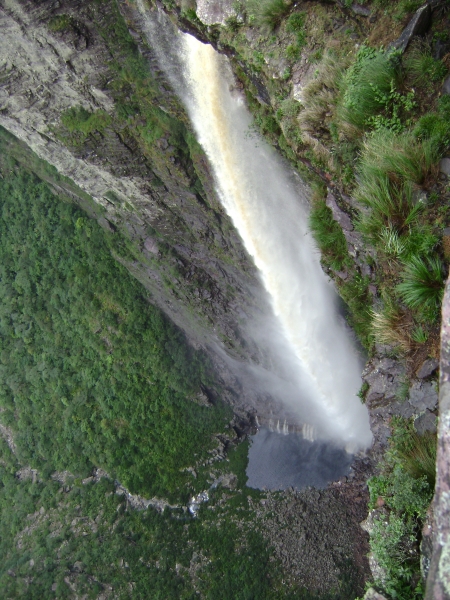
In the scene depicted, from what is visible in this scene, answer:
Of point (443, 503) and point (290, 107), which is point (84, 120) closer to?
point (290, 107)

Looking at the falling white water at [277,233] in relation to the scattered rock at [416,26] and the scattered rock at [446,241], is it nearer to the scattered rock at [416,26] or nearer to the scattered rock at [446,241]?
the scattered rock at [416,26]

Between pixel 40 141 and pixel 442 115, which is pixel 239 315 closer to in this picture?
pixel 40 141

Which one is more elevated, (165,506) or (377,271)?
(377,271)

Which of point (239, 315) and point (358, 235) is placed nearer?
point (358, 235)

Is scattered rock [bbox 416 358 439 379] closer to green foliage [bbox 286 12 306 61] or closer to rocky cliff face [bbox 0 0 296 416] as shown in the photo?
green foliage [bbox 286 12 306 61]

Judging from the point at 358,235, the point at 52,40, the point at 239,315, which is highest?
the point at 52,40

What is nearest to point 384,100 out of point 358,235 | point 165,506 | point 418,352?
point 358,235
